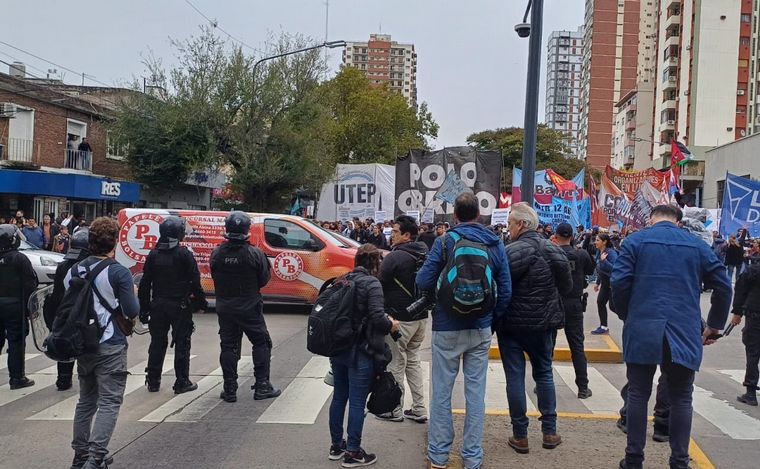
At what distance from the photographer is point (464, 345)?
4570mm

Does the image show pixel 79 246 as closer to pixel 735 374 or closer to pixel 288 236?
pixel 288 236

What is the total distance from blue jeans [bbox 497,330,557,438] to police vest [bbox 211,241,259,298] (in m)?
2.84

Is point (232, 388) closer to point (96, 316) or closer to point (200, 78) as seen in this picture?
point (96, 316)

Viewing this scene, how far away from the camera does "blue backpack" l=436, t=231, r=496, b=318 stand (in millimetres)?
4336

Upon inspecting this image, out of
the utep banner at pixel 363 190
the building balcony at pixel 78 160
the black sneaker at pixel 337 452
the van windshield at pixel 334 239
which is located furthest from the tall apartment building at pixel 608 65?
the black sneaker at pixel 337 452

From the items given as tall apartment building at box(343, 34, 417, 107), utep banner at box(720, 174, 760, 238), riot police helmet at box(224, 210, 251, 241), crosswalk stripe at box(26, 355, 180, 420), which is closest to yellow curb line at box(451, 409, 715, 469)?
riot police helmet at box(224, 210, 251, 241)

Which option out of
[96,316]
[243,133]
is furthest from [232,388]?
[243,133]

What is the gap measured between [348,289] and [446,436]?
4.07 feet

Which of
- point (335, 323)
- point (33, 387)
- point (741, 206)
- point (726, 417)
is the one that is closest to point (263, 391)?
point (335, 323)

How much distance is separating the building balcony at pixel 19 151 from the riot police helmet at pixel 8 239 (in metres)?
19.7

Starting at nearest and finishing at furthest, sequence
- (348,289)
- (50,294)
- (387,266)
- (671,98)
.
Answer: (348,289) → (387,266) → (50,294) → (671,98)

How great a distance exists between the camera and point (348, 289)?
16.3ft

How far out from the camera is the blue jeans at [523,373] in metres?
4.96

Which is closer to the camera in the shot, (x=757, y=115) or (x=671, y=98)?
(x=757, y=115)
